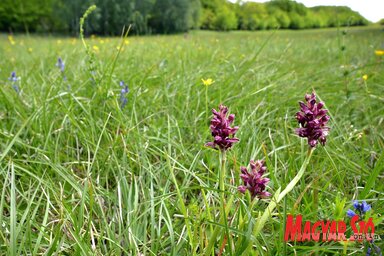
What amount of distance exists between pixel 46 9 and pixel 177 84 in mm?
44412

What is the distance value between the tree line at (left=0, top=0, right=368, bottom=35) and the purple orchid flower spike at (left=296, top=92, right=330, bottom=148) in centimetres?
117

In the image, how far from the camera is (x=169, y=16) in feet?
31.6

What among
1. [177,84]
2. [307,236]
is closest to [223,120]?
[307,236]

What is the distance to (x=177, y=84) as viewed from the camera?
251 centimetres

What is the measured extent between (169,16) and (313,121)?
940 cm

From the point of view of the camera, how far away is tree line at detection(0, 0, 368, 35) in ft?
20.5

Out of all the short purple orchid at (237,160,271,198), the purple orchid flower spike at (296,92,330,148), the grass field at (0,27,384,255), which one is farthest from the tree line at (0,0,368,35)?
the short purple orchid at (237,160,271,198)

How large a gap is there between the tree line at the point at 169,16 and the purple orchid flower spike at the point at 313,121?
1166 millimetres

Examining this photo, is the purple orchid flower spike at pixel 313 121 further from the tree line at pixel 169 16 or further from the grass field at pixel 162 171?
the tree line at pixel 169 16

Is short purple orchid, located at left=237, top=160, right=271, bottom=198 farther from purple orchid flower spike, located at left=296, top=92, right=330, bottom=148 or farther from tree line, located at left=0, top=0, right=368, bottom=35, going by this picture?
tree line, located at left=0, top=0, right=368, bottom=35

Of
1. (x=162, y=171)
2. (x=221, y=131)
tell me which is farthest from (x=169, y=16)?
(x=221, y=131)

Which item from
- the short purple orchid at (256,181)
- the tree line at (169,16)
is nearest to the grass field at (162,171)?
the short purple orchid at (256,181)

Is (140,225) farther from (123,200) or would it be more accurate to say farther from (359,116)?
(359,116)

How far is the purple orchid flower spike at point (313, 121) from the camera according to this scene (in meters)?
0.84
